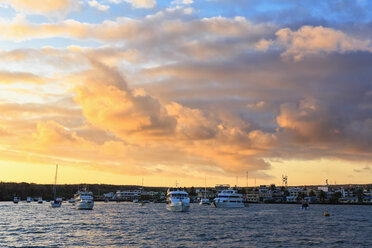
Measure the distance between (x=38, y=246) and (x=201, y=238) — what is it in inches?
1021

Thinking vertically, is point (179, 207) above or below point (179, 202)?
below

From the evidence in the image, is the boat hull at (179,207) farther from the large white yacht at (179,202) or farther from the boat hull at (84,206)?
A: the boat hull at (84,206)

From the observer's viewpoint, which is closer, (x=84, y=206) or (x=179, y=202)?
(x=179, y=202)

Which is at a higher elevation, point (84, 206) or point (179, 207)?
point (179, 207)

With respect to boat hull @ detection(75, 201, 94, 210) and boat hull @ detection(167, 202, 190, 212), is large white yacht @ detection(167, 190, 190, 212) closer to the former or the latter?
boat hull @ detection(167, 202, 190, 212)

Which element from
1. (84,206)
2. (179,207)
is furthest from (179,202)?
(84,206)

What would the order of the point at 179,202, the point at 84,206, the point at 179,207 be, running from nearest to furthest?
the point at 179,207, the point at 179,202, the point at 84,206

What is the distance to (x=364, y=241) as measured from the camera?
68.4 meters

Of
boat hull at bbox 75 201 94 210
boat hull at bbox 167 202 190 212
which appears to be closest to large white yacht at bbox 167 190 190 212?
boat hull at bbox 167 202 190 212

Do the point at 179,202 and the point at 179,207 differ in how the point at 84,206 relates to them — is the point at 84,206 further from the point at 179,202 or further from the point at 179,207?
the point at 179,202

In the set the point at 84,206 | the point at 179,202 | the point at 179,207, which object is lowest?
the point at 84,206

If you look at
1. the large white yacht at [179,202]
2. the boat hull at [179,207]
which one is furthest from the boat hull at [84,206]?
the boat hull at [179,207]

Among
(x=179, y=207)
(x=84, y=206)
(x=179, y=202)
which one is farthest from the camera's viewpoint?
(x=84, y=206)

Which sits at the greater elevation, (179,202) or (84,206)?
(179,202)
